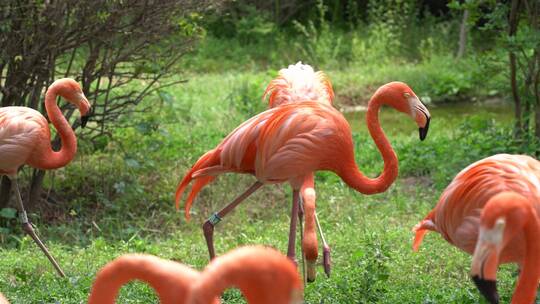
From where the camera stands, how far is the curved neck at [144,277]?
2.77 meters

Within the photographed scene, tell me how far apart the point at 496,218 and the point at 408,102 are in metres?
1.93

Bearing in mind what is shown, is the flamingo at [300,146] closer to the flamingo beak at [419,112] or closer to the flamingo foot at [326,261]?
the flamingo beak at [419,112]

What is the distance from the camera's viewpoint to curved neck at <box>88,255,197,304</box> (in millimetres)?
2768

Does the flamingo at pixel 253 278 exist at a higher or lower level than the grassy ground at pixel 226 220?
higher

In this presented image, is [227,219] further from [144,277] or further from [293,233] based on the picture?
[144,277]

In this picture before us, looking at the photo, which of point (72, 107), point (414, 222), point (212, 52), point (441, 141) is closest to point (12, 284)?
point (72, 107)

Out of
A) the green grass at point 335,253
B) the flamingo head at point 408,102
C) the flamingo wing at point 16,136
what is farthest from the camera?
the flamingo wing at point 16,136

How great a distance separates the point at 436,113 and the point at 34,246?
5.48 metres

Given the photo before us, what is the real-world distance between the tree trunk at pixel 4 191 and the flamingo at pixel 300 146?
2120mm

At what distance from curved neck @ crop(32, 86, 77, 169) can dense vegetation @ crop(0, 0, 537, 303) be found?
0.57m

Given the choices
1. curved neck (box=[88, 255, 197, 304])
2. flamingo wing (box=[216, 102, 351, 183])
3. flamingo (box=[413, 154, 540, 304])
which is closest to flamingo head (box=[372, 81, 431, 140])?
flamingo wing (box=[216, 102, 351, 183])

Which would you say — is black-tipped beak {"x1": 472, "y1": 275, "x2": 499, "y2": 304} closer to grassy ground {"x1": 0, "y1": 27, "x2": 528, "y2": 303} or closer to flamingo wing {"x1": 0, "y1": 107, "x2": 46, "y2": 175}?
grassy ground {"x1": 0, "y1": 27, "x2": 528, "y2": 303}

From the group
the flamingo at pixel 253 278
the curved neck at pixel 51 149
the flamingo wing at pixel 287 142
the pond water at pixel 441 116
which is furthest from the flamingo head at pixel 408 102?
the pond water at pixel 441 116

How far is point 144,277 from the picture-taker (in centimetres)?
280
